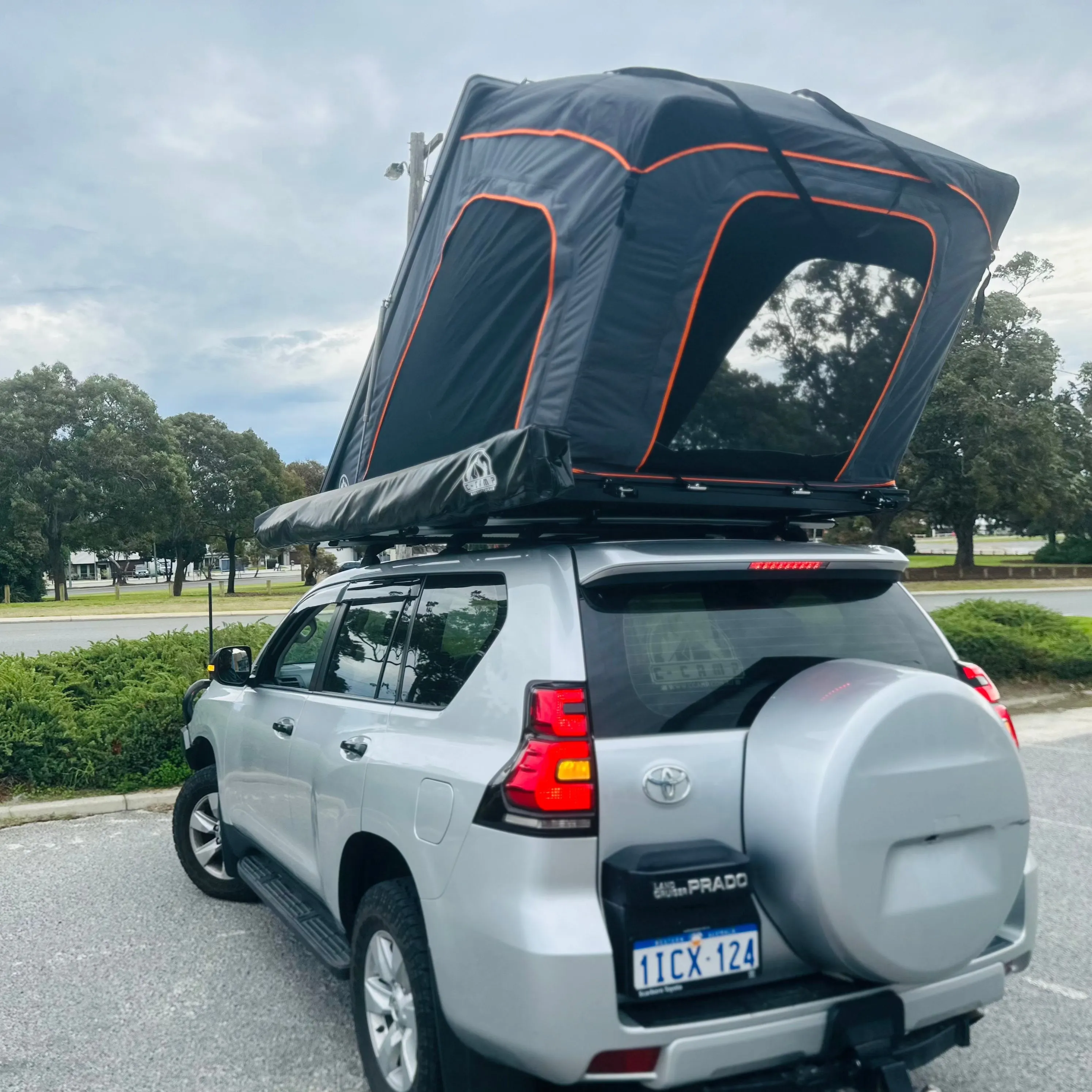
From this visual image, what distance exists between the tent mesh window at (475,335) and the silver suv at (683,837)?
2.14ft

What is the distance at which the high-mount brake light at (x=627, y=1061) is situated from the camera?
236cm

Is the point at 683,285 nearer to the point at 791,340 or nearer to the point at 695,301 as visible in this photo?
the point at 695,301

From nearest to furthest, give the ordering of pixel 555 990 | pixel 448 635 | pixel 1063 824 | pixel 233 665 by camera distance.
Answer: pixel 555 990, pixel 448 635, pixel 233 665, pixel 1063 824

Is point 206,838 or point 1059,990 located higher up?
point 206,838

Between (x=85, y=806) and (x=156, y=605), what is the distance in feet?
90.1

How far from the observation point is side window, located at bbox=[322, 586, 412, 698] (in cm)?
362

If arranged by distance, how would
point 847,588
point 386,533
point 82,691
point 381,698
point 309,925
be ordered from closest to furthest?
point 847,588 → point 381,698 → point 309,925 → point 386,533 → point 82,691

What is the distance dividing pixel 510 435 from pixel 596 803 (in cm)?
100

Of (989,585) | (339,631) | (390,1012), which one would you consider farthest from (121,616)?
(989,585)

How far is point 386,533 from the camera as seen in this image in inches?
159

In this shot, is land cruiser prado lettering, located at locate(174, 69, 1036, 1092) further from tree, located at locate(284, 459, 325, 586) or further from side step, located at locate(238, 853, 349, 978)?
tree, located at locate(284, 459, 325, 586)

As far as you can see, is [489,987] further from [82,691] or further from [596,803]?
[82,691]

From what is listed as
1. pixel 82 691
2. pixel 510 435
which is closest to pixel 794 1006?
pixel 510 435

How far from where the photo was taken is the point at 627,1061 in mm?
2371
